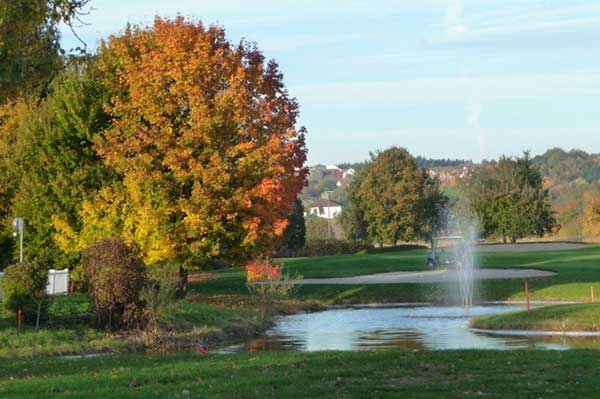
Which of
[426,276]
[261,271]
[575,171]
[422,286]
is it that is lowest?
[422,286]

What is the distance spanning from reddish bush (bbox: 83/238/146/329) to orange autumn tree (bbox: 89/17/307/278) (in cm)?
663

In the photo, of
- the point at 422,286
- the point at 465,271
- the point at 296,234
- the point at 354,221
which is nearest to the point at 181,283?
the point at 422,286

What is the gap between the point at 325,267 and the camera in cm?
5553

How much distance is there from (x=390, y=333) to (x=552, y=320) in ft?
14.7

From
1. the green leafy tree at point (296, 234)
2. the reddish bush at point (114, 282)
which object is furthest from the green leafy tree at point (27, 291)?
the green leafy tree at point (296, 234)

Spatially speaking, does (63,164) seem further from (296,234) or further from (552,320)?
(296,234)

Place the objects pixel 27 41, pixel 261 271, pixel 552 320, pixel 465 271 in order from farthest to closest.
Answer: pixel 465 271
pixel 261 271
pixel 552 320
pixel 27 41

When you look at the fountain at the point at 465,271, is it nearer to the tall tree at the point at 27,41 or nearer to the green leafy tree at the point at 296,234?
the green leafy tree at the point at 296,234

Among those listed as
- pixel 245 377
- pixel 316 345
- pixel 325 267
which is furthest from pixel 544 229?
pixel 245 377

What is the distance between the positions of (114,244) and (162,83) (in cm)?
839

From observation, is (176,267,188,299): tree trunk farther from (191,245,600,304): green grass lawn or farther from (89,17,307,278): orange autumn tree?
(191,245,600,304): green grass lawn

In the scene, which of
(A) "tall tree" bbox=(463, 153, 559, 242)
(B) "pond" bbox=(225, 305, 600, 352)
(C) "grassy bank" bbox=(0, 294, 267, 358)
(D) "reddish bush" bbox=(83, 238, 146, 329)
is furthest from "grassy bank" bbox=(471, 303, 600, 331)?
(A) "tall tree" bbox=(463, 153, 559, 242)

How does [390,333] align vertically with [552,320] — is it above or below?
below

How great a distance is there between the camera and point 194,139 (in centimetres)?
3394
